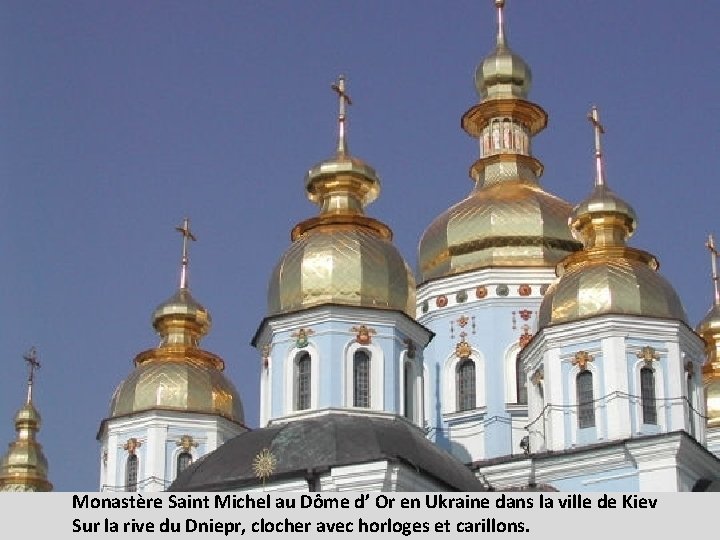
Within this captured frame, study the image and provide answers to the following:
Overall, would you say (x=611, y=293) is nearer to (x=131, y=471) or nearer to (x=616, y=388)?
(x=616, y=388)

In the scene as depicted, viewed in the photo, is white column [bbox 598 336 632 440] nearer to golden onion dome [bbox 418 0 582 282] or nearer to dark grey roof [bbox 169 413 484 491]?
dark grey roof [bbox 169 413 484 491]

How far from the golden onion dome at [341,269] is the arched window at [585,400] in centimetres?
299

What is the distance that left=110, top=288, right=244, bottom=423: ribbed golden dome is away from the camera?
31094 millimetres

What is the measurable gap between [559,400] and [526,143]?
36.1 ft

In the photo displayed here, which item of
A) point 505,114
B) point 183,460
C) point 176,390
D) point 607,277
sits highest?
point 505,114

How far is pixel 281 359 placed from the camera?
26391 mm

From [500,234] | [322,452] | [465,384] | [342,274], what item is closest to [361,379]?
[342,274]

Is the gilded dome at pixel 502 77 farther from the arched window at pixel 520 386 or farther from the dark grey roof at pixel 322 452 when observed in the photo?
the dark grey roof at pixel 322 452

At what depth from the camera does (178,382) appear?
31.2 metres

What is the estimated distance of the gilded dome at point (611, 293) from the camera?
27.0 metres

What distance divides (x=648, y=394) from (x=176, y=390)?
9317 mm

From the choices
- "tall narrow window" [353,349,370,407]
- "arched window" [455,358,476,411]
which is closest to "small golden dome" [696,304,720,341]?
"arched window" [455,358,476,411]

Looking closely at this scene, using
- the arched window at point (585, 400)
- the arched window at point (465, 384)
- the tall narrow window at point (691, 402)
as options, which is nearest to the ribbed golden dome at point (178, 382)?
the arched window at point (465, 384)

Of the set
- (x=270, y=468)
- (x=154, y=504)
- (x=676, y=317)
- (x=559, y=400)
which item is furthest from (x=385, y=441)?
(x=154, y=504)
